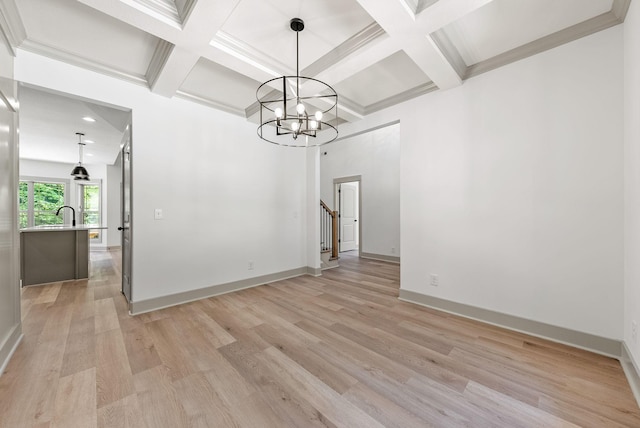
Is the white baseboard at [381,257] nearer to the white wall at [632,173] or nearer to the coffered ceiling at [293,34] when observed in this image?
the coffered ceiling at [293,34]

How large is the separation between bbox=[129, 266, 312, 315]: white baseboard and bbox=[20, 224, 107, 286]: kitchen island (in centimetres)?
269

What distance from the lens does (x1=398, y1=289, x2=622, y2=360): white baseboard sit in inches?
Answer: 83.5

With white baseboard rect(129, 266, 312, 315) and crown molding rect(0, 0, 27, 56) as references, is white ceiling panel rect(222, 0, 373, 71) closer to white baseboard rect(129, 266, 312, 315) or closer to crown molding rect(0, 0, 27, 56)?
crown molding rect(0, 0, 27, 56)

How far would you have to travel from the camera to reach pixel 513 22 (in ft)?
7.20

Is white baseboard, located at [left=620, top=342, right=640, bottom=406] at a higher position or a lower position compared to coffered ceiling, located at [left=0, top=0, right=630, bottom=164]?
lower

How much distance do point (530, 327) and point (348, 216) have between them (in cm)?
572

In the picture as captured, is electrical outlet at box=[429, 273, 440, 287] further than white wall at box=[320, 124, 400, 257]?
No

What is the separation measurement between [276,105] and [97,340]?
3346mm

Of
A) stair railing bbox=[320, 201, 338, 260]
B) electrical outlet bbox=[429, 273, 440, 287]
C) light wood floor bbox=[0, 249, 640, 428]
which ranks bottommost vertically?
light wood floor bbox=[0, 249, 640, 428]

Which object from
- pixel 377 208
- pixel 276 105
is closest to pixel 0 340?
pixel 276 105

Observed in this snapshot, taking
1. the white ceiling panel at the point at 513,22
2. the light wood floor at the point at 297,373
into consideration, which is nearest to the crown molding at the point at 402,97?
the white ceiling panel at the point at 513,22

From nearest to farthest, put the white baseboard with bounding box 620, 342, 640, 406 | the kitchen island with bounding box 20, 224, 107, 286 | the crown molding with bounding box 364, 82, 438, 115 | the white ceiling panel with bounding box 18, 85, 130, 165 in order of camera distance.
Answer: the white baseboard with bounding box 620, 342, 640, 406, the crown molding with bounding box 364, 82, 438, 115, the white ceiling panel with bounding box 18, 85, 130, 165, the kitchen island with bounding box 20, 224, 107, 286

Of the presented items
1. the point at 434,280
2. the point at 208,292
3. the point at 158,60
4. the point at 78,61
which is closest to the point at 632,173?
the point at 434,280

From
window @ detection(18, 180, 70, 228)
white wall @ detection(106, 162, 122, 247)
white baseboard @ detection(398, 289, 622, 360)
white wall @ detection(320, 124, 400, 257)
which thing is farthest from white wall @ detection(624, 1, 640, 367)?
window @ detection(18, 180, 70, 228)
